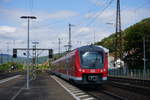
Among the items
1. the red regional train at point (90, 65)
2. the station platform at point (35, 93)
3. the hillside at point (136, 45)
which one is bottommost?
the station platform at point (35, 93)

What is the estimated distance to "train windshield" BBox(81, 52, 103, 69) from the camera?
75.3 feet

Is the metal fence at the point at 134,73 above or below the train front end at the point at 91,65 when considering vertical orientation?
below

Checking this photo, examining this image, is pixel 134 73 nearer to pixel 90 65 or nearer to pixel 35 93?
pixel 90 65

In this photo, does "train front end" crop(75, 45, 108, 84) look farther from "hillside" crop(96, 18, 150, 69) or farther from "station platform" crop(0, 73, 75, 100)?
"hillside" crop(96, 18, 150, 69)

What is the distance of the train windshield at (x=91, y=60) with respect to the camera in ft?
75.3

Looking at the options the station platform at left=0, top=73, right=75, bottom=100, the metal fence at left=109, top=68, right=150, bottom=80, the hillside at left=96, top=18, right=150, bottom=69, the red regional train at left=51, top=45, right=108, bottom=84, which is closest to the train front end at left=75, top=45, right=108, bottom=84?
the red regional train at left=51, top=45, right=108, bottom=84

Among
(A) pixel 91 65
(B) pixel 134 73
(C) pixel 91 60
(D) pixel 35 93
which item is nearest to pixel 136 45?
(B) pixel 134 73

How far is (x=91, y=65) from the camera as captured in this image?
22.9m

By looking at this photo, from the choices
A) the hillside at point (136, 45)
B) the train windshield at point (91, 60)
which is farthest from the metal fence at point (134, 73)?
the train windshield at point (91, 60)

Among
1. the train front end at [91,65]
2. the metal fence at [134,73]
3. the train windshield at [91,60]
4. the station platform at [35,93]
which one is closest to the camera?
the station platform at [35,93]

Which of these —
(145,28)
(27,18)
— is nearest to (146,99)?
(27,18)

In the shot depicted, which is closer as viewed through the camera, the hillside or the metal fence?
the metal fence

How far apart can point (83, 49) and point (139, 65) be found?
3933 centimetres

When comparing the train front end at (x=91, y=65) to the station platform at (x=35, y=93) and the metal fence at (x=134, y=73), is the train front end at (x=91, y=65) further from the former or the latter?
the metal fence at (x=134, y=73)
